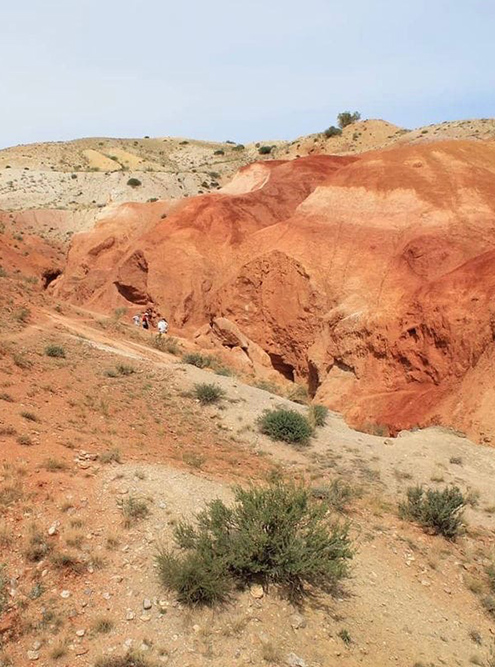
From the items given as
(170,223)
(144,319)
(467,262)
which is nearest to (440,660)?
(467,262)

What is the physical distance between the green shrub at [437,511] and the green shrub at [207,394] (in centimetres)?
559

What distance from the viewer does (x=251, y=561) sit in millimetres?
6695

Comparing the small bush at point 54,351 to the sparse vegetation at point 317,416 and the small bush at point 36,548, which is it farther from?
the small bush at point 36,548

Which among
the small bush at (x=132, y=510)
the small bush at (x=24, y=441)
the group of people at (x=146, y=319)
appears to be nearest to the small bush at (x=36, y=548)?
the small bush at (x=132, y=510)

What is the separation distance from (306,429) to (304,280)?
11081 millimetres

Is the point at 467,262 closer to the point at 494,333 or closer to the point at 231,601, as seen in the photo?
the point at 494,333

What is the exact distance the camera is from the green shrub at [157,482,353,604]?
251 inches

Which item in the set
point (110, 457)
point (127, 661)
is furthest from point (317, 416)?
point (127, 661)

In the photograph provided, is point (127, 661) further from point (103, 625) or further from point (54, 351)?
point (54, 351)

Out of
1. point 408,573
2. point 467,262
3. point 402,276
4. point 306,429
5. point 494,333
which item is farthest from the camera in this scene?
point 402,276

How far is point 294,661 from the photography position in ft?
19.0

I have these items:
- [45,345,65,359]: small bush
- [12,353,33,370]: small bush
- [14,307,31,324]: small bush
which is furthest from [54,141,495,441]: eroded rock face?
[12,353,33,370]: small bush

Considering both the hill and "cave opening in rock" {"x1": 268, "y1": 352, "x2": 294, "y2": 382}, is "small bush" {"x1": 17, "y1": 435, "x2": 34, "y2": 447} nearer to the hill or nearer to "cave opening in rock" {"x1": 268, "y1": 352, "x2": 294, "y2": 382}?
"cave opening in rock" {"x1": 268, "y1": 352, "x2": 294, "y2": 382}

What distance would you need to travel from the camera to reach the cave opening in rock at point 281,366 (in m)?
24.0
